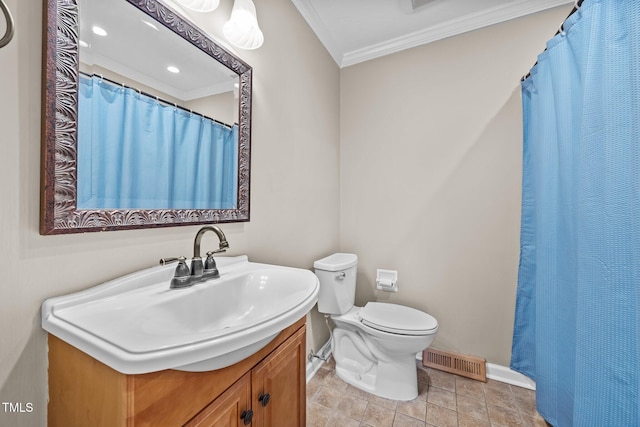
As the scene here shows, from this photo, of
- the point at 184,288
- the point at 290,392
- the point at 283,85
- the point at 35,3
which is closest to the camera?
the point at 35,3

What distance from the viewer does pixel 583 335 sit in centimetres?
90

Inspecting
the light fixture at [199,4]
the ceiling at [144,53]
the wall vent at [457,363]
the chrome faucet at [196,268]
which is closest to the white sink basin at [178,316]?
the chrome faucet at [196,268]

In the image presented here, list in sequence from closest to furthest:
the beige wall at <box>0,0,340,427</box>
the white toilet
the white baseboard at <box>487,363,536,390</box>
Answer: the beige wall at <box>0,0,340,427</box> < the white toilet < the white baseboard at <box>487,363,536,390</box>

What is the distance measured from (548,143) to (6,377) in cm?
204

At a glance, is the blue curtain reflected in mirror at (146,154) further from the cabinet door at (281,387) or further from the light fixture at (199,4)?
the cabinet door at (281,387)

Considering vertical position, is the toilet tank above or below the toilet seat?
above

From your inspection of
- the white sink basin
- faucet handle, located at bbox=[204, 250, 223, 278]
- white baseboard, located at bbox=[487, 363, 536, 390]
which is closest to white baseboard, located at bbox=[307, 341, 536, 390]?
white baseboard, located at bbox=[487, 363, 536, 390]

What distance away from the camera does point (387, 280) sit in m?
1.94

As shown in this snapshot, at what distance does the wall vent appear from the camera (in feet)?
5.38

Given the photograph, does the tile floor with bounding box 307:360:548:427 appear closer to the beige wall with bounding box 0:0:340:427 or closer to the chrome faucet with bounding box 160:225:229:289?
the beige wall with bounding box 0:0:340:427

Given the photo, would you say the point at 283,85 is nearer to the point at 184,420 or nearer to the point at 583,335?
the point at 184,420

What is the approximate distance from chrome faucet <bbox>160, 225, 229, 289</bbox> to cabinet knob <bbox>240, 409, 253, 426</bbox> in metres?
0.39

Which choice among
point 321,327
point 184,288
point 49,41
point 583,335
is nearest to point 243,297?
point 184,288

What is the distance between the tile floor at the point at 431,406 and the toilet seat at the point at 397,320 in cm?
43
